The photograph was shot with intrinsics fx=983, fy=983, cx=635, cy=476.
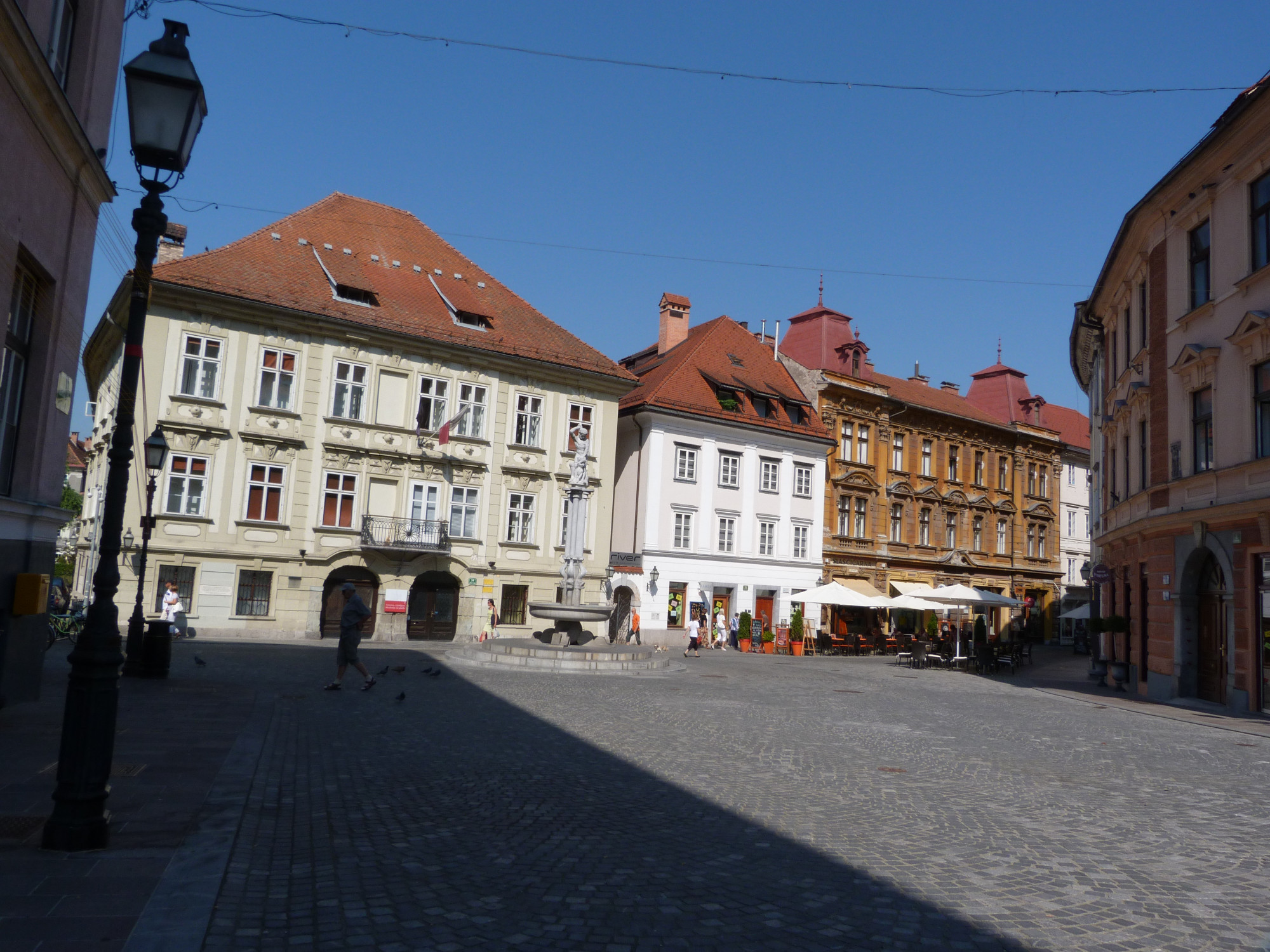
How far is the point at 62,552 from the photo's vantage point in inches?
2596

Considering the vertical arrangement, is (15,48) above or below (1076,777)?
above

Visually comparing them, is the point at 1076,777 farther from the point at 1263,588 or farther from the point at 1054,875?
the point at 1263,588

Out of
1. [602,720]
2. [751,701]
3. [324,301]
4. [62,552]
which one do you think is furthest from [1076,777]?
[62,552]

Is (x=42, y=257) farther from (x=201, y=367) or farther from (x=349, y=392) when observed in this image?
(x=349, y=392)

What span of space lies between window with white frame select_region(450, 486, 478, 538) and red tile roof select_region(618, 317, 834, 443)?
29.2 feet

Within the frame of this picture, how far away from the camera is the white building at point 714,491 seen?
1626 inches

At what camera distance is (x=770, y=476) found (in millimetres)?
45031

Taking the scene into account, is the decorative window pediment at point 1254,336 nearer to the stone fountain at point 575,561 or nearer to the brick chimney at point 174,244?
the stone fountain at point 575,561

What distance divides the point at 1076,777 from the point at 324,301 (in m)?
29.1

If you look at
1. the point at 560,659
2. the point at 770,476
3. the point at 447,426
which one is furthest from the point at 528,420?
the point at 560,659

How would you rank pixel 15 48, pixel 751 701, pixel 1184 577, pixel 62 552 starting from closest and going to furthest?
pixel 15 48 → pixel 751 701 → pixel 1184 577 → pixel 62 552

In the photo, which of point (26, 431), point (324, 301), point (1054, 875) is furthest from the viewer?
point (324, 301)

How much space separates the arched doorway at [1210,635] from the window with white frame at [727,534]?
2320 cm

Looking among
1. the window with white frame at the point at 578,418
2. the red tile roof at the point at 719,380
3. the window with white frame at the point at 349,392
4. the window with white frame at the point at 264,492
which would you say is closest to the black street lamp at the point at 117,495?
the window with white frame at the point at 264,492
